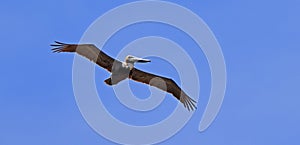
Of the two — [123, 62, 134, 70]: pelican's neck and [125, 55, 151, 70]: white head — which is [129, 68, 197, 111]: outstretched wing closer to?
[123, 62, 134, 70]: pelican's neck

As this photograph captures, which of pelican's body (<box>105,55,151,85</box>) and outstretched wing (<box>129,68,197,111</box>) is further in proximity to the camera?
outstretched wing (<box>129,68,197,111</box>)

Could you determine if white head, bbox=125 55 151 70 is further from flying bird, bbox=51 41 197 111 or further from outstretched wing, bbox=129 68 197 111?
outstretched wing, bbox=129 68 197 111

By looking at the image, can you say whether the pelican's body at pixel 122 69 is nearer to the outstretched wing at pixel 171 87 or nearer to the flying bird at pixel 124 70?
the flying bird at pixel 124 70

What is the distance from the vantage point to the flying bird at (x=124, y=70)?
3906 cm

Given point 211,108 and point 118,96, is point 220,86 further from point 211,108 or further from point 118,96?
point 118,96

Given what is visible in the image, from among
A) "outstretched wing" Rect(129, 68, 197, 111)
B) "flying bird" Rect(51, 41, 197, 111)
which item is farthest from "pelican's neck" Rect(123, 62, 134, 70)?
"outstretched wing" Rect(129, 68, 197, 111)

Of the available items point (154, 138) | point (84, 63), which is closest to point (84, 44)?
point (84, 63)

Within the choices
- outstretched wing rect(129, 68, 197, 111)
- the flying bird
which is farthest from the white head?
outstretched wing rect(129, 68, 197, 111)

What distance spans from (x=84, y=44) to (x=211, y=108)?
5.46 meters

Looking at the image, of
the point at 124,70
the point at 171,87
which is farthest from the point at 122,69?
the point at 171,87

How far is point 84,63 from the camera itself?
3966 cm

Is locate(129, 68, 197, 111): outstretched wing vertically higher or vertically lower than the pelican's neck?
higher

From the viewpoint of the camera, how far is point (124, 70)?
40.0 m

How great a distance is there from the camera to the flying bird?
39.1 m
